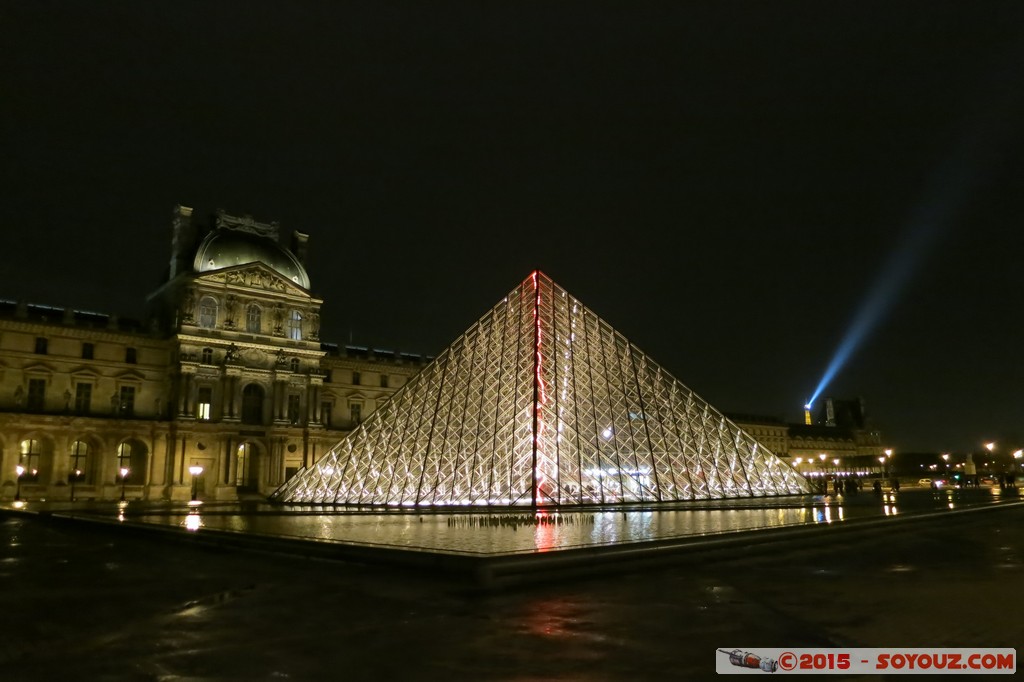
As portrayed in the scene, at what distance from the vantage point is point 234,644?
5.01m

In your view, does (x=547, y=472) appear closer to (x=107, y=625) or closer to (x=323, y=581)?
(x=323, y=581)

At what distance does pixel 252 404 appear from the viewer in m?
44.9

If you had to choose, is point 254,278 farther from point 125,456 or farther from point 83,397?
point 125,456

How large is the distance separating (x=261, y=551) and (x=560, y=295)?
17.9m

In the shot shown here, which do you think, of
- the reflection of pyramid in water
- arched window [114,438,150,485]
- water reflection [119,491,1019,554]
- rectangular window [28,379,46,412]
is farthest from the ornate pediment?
water reflection [119,491,1019,554]

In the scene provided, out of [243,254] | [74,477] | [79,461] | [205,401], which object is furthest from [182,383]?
[243,254]

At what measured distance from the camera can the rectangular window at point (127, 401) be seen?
137 feet

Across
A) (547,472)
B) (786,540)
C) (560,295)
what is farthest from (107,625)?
(560,295)

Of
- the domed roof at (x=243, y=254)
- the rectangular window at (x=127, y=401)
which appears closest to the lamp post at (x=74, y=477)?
the rectangular window at (x=127, y=401)

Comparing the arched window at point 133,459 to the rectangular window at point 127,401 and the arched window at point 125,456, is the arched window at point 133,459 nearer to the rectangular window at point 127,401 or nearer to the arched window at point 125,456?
the arched window at point 125,456

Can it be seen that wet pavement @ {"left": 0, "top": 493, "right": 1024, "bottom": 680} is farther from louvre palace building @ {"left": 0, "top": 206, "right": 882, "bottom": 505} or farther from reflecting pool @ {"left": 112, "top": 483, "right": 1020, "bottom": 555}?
louvre palace building @ {"left": 0, "top": 206, "right": 882, "bottom": 505}

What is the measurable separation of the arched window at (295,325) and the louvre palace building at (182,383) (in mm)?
63

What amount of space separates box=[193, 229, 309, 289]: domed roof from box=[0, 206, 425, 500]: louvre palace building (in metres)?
0.08

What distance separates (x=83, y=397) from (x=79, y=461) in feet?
11.5
